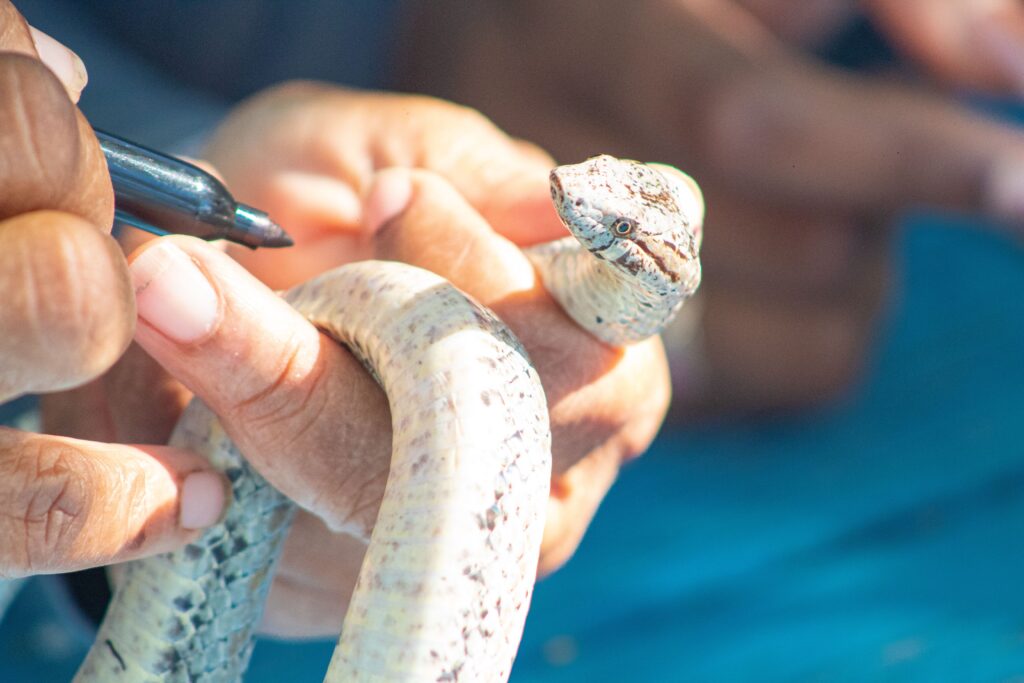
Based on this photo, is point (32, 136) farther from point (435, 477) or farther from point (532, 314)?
point (532, 314)

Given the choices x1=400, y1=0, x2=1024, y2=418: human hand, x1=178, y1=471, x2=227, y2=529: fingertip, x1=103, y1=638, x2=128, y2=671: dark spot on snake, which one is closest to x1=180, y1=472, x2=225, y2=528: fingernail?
x1=178, y1=471, x2=227, y2=529: fingertip

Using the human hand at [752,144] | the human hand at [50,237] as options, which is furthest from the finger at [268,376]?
the human hand at [752,144]

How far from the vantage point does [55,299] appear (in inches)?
14.0

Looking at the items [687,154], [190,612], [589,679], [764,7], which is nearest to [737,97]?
[687,154]

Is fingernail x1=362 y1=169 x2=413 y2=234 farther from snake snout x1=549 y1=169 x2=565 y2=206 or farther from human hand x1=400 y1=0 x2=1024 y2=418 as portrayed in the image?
human hand x1=400 y1=0 x2=1024 y2=418

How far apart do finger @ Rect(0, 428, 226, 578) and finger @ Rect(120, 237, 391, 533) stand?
0.16 ft

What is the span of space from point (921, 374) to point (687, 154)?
0.57 m

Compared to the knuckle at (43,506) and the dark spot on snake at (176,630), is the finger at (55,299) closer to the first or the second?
the knuckle at (43,506)

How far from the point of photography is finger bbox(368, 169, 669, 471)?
0.64 metres

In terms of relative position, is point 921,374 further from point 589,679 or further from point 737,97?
point 589,679

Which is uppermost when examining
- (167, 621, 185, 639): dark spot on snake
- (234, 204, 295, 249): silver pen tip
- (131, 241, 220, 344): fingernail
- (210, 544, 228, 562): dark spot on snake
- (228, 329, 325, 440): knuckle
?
(234, 204, 295, 249): silver pen tip

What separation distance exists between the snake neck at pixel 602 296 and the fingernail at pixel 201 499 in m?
0.26

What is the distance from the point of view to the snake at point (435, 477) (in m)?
0.44

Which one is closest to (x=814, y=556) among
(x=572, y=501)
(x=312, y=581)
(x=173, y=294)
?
(x=572, y=501)
